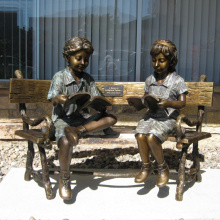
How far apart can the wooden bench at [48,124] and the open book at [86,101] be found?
0.87 ft

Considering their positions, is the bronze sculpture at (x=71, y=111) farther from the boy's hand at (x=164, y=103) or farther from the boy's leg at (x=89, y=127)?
the boy's hand at (x=164, y=103)

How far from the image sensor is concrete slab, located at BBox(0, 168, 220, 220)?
2410mm

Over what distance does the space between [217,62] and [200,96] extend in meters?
1.40

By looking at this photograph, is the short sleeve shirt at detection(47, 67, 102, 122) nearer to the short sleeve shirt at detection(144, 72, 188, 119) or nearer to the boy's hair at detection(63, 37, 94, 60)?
the boy's hair at detection(63, 37, 94, 60)

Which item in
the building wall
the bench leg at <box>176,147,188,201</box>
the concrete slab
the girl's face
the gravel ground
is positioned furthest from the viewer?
the building wall

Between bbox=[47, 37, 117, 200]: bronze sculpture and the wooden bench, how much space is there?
0.54 ft

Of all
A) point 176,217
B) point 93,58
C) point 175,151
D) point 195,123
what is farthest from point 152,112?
point 93,58

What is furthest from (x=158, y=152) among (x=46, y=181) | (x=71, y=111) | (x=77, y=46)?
(x=77, y=46)

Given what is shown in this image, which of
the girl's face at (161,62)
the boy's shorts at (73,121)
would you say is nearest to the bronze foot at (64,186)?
the boy's shorts at (73,121)

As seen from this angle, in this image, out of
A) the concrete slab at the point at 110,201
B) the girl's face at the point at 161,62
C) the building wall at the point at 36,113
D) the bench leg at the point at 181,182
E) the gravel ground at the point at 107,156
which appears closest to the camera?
the concrete slab at the point at 110,201

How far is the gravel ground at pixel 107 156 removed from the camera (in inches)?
147

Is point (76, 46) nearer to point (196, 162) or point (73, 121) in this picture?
point (73, 121)

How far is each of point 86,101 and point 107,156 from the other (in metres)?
1.54

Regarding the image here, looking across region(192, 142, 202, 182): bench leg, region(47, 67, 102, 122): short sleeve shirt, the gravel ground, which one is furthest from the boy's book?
the gravel ground
